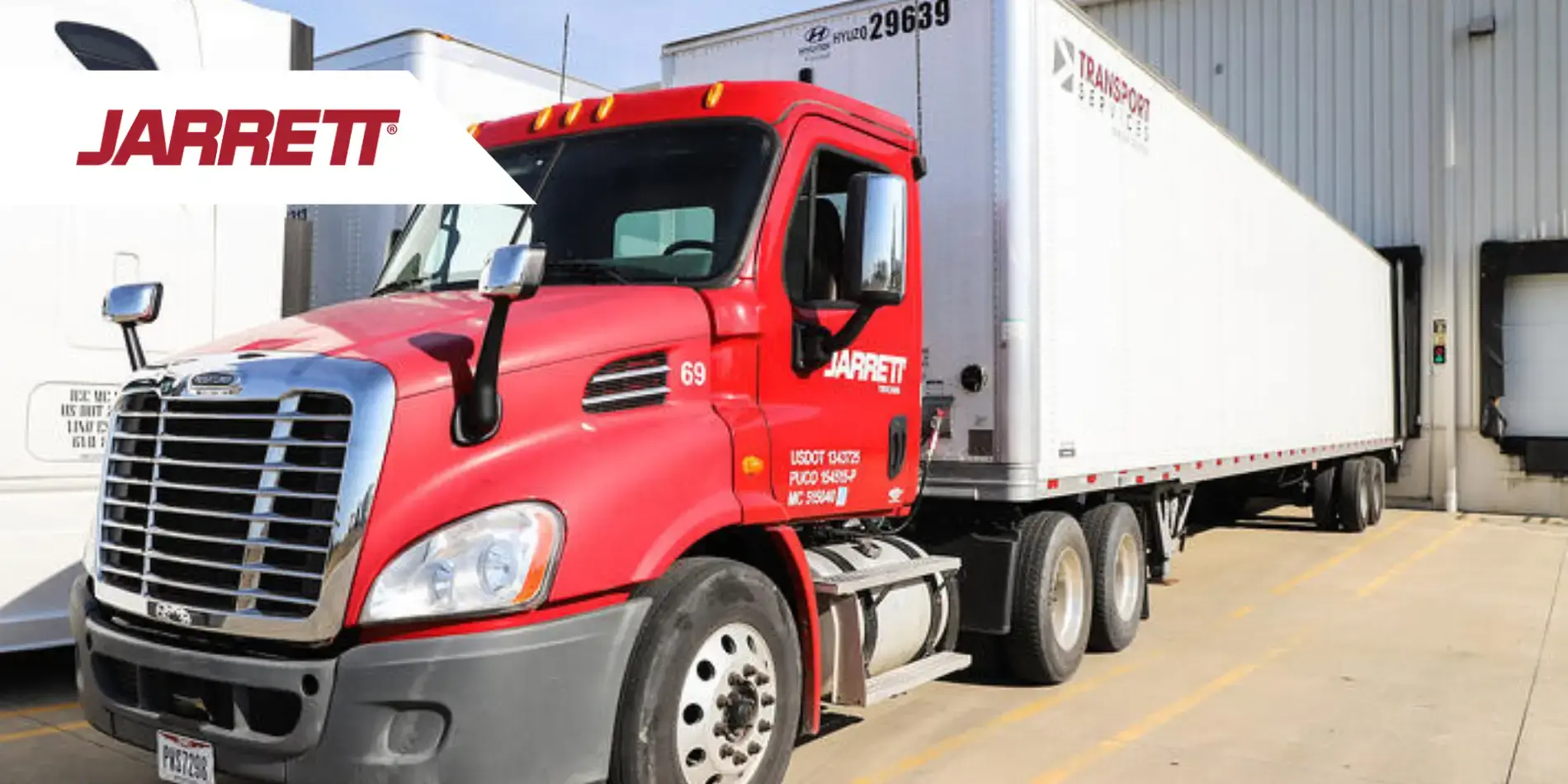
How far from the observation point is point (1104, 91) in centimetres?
698

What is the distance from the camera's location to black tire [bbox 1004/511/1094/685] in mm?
6270

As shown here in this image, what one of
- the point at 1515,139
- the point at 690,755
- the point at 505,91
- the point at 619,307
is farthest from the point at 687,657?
the point at 1515,139

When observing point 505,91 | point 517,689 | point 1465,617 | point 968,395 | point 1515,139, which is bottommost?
point 1465,617

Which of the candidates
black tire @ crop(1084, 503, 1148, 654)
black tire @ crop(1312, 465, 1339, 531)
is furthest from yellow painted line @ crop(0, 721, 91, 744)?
black tire @ crop(1312, 465, 1339, 531)

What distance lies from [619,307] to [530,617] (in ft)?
3.63

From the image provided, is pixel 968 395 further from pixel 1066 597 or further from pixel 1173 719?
pixel 1173 719

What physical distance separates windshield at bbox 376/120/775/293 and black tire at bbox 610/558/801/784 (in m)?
1.11

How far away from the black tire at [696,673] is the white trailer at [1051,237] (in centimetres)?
231

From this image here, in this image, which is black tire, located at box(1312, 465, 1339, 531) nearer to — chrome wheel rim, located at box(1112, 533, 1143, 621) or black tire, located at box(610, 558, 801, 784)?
chrome wheel rim, located at box(1112, 533, 1143, 621)

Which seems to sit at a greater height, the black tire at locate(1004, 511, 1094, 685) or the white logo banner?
the white logo banner

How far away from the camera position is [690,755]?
373 centimetres

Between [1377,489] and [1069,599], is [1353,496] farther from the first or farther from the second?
[1069,599]

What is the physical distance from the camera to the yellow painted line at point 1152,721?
5.10 metres

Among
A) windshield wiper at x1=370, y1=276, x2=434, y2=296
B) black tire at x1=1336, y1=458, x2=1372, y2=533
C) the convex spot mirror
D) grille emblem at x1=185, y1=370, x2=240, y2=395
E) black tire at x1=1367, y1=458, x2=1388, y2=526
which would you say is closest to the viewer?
grille emblem at x1=185, y1=370, x2=240, y2=395
